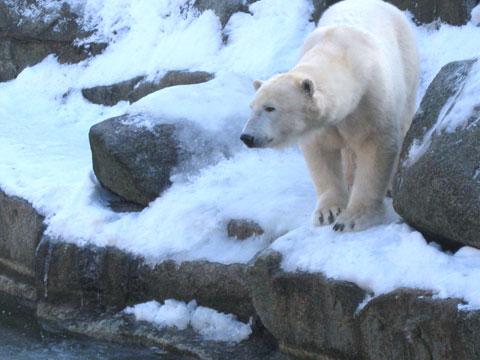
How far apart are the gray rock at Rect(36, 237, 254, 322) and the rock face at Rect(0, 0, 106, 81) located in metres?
5.45

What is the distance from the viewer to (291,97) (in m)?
5.51

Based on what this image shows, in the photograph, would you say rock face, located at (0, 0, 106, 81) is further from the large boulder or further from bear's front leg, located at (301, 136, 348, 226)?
bear's front leg, located at (301, 136, 348, 226)

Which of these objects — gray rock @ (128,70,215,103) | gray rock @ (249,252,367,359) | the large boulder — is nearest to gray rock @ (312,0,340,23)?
gray rock @ (128,70,215,103)

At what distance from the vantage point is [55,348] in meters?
6.88

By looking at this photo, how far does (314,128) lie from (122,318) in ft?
7.71

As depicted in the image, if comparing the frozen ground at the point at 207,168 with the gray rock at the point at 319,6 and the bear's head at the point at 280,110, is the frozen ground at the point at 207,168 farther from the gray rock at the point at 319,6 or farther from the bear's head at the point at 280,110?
the bear's head at the point at 280,110

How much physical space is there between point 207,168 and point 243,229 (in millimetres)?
1321

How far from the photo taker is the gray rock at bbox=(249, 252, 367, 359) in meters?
5.43

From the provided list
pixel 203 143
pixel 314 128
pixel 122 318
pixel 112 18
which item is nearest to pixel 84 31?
pixel 112 18

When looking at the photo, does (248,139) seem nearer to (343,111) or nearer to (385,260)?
(343,111)

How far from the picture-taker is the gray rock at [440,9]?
9.41 m

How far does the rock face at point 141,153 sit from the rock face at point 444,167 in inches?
110

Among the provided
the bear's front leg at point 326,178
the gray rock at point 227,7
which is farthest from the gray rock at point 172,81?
the bear's front leg at point 326,178

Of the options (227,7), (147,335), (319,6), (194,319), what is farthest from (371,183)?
Result: (227,7)
